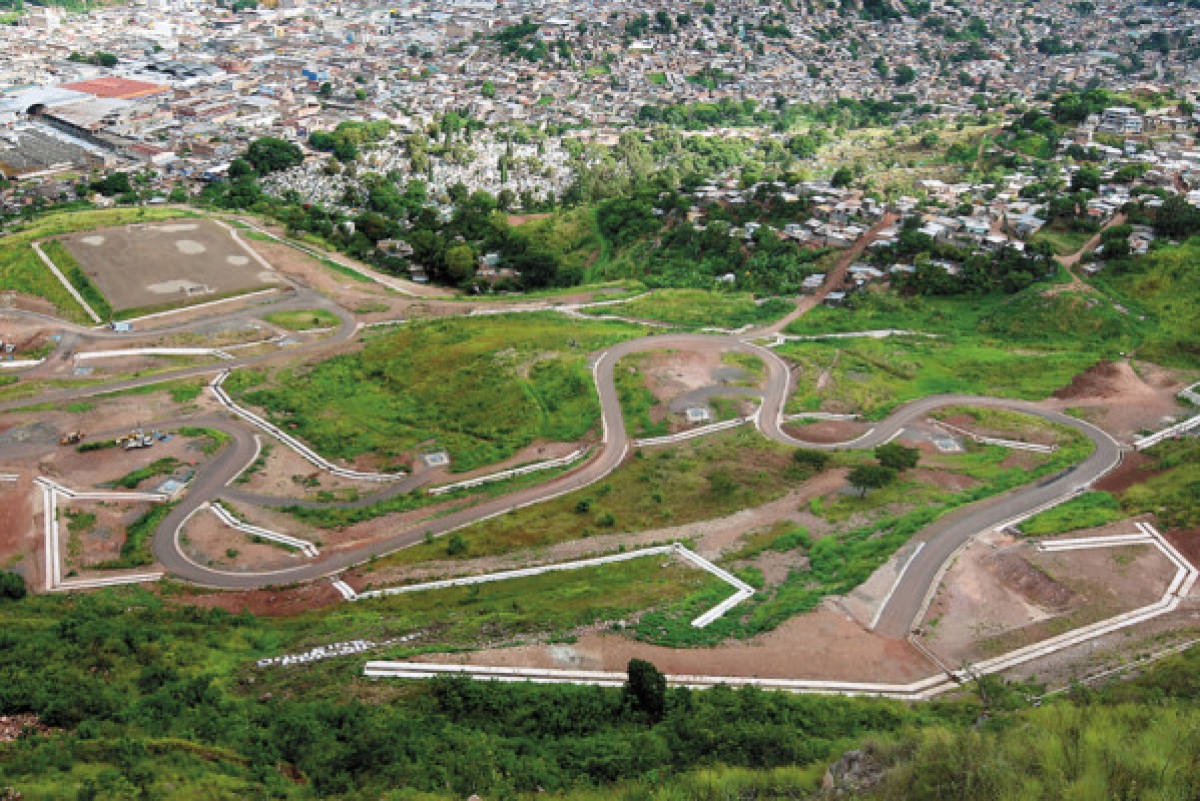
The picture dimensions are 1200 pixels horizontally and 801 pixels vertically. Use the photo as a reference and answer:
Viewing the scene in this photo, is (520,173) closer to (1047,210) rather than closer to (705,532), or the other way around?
(1047,210)

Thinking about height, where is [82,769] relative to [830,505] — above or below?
above

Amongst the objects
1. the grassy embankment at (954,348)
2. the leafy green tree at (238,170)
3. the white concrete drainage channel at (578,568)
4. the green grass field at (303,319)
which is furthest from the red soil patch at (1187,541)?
the leafy green tree at (238,170)

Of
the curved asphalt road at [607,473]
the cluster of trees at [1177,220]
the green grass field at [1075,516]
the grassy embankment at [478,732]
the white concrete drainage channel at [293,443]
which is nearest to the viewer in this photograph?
the grassy embankment at [478,732]

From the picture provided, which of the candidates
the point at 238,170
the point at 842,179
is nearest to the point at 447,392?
the point at 842,179


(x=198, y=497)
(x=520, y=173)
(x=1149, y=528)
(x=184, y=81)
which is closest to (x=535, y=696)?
(x=198, y=497)

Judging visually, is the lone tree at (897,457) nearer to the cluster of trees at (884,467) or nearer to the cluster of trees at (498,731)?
the cluster of trees at (884,467)

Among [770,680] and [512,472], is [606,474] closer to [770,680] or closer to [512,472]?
[512,472]
